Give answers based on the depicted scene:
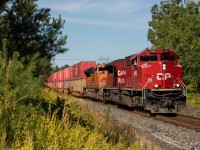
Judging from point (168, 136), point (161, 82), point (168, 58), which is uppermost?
point (168, 58)

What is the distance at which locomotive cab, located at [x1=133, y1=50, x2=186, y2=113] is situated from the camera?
60.0 ft

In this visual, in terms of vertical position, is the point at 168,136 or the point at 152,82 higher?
the point at 152,82

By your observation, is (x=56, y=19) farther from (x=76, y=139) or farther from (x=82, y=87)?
(x=82, y=87)

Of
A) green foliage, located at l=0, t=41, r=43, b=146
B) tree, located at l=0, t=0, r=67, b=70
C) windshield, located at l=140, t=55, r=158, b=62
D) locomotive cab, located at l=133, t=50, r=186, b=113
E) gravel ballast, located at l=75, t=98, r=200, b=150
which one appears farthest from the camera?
windshield, located at l=140, t=55, r=158, b=62

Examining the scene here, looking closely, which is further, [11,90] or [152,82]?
[152,82]

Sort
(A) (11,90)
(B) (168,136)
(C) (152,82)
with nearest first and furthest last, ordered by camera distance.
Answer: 1. (A) (11,90)
2. (B) (168,136)
3. (C) (152,82)

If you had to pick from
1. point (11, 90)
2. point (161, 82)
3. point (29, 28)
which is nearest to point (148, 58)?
point (161, 82)

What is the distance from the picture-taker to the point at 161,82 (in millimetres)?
18766

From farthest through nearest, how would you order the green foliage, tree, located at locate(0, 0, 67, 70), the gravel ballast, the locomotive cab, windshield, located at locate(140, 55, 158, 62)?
windshield, located at locate(140, 55, 158, 62)
the locomotive cab
tree, located at locate(0, 0, 67, 70)
the gravel ballast
the green foliage

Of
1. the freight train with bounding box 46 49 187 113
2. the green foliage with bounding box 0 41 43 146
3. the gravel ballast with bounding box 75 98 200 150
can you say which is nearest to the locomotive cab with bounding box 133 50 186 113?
the freight train with bounding box 46 49 187 113

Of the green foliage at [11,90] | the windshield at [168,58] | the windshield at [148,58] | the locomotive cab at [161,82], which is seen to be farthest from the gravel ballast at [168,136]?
the windshield at [168,58]

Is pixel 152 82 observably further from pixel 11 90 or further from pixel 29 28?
pixel 11 90

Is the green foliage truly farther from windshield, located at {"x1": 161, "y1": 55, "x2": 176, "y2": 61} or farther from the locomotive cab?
windshield, located at {"x1": 161, "y1": 55, "x2": 176, "y2": 61}

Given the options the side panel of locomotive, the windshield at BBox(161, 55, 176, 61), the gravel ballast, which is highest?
the windshield at BBox(161, 55, 176, 61)
